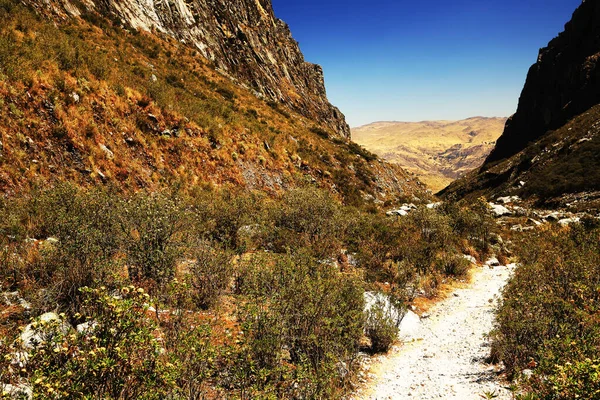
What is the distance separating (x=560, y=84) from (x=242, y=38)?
76.2 meters

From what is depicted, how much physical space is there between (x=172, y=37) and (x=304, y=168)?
26915 millimetres

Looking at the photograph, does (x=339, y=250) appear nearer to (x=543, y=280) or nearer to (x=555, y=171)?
(x=543, y=280)

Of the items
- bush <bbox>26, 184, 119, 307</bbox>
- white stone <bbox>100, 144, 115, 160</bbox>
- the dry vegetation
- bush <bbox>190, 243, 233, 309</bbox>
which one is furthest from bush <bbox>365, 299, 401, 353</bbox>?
white stone <bbox>100, 144, 115, 160</bbox>

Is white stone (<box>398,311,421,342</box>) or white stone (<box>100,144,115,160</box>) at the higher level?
white stone (<box>100,144,115,160</box>)

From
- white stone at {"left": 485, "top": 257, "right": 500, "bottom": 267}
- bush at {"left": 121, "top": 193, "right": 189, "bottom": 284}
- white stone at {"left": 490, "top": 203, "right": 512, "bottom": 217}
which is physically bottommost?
white stone at {"left": 485, "top": 257, "right": 500, "bottom": 267}

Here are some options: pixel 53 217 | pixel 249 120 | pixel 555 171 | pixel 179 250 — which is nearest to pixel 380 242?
pixel 179 250

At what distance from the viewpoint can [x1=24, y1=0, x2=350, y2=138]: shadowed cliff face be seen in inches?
1368

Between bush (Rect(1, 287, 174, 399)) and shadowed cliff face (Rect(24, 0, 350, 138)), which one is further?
shadowed cliff face (Rect(24, 0, 350, 138))

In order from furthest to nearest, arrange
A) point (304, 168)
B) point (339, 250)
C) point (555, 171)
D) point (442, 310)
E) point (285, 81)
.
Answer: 1. point (285, 81)
2. point (555, 171)
3. point (304, 168)
4. point (339, 250)
5. point (442, 310)

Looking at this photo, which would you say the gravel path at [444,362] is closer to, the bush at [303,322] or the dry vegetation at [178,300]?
the dry vegetation at [178,300]

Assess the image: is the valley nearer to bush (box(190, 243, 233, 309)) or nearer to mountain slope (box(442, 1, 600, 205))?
bush (box(190, 243, 233, 309))

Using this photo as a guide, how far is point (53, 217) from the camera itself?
29.0ft

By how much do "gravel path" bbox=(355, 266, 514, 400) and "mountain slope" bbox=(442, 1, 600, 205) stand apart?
41.0m

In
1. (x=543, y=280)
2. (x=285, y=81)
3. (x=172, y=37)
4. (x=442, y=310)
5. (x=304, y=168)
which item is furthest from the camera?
(x=285, y=81)
